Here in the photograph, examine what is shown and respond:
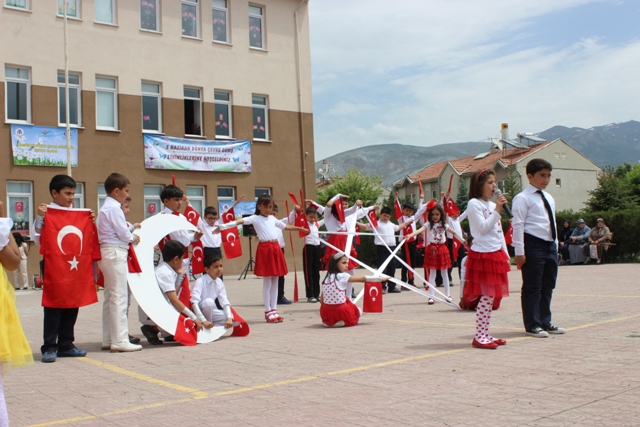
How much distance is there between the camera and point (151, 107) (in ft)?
91.1

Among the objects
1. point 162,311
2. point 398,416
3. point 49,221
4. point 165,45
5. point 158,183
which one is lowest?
point 398,416

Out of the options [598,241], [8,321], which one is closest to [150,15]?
[598,241]

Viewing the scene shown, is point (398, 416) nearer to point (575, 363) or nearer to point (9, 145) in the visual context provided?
point (575, 363)

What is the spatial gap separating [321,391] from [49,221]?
3768 millimetres

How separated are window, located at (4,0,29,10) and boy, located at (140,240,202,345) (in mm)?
19142

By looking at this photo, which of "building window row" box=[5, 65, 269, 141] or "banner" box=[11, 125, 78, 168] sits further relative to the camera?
"building window row" box=[5, 65, 269, 141]

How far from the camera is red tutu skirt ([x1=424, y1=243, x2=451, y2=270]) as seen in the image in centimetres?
1277

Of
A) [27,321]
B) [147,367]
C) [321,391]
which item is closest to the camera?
[321,391]

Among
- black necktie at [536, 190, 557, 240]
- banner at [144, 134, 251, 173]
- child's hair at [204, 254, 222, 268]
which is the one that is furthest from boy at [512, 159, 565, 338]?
banner at [144, 134, 251, 173]

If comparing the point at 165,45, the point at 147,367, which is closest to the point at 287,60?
the point at 165,45

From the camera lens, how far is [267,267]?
10453 millimetres

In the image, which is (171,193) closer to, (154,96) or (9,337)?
(9,337)

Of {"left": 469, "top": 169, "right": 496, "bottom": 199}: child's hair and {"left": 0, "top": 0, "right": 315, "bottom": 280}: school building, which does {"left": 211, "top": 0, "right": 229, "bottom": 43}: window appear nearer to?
{"left": 0, "top": 0, "right": 315, "bottom": 280}: school building

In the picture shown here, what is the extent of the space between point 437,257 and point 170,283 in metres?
5.84
